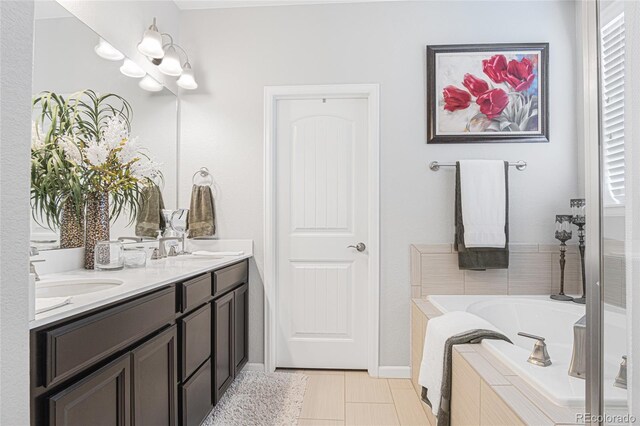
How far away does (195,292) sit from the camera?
1731 millimetres

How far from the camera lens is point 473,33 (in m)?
2.57

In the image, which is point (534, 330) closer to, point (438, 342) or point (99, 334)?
point (438, 342)

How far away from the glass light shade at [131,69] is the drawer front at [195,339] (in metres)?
1.41

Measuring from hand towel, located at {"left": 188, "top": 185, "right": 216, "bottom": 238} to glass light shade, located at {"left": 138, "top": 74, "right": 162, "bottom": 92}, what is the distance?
2.24 ft

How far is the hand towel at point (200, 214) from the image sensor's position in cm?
260

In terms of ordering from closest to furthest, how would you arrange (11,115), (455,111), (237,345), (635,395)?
1. (635,395)
2. (11,115)
3. (237,345)
4. (455,111)

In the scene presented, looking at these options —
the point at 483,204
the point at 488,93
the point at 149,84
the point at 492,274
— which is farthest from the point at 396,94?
the point at 149,84

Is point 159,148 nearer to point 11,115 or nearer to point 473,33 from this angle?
point 11,115

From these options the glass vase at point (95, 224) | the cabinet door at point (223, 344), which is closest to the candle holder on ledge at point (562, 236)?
the cabinet door at point (223, 344)

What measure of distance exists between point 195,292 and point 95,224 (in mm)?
582

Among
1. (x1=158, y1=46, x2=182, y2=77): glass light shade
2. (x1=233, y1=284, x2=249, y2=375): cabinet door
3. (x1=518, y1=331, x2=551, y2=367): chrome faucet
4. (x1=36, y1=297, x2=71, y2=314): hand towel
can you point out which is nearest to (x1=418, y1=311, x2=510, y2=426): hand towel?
(x1=518, y1=331, x2=551, y2=367): chrome faucet

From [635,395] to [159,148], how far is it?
8.23 ft

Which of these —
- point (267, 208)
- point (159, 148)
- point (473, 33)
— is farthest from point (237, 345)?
point (473, 33)

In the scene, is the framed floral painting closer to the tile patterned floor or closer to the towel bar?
the towel bar
